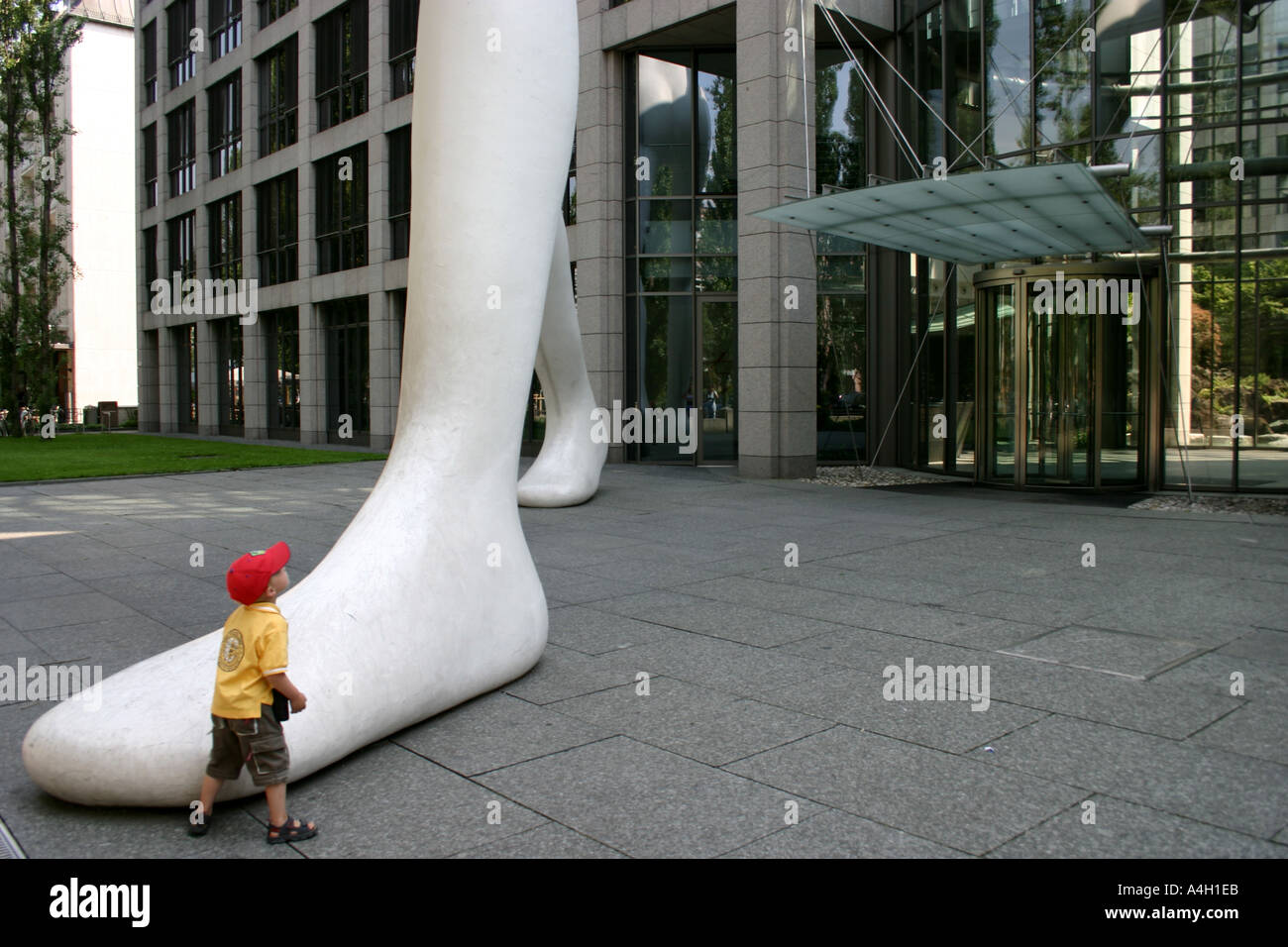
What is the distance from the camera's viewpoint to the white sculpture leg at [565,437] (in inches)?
488

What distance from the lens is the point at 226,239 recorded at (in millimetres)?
33219

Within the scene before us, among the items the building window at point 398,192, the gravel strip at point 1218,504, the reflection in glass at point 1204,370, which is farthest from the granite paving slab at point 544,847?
the building window at point 398,192

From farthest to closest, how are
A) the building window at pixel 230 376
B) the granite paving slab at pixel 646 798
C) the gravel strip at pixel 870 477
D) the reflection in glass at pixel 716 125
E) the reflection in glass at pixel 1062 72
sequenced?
the building window at pixel 230 376
the reflection in glass at pixel 716 125
the gravel strip at pixel 870 477
the reflection in glass at pixel 1062 72
the granite paving slab at pixel 646 798

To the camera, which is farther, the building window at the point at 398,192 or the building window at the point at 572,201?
the building window at the point at 398,192

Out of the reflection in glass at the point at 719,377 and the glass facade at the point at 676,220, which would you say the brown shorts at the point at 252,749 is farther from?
the glass facade at the point at 676,220

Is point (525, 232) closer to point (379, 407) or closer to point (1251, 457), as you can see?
point (1251, 457)

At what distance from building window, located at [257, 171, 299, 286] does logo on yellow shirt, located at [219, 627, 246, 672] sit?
90.9ft

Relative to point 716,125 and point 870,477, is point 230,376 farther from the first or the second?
point 870,477

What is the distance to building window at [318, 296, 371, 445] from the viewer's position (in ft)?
87.6

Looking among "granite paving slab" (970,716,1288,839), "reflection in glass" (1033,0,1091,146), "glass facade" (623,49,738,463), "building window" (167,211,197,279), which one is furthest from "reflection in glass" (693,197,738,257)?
"building window" (167,211,197,279)

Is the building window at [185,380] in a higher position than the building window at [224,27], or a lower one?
lower

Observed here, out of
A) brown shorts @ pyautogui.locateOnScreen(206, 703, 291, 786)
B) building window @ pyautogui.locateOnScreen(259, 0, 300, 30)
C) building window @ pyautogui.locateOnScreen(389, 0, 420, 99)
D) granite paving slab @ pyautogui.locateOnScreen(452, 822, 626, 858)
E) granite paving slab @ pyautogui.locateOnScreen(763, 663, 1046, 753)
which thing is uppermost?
building window @ pyautogui.locateOnScreen(259, 0, 300, 30)

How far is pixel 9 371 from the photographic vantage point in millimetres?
31594

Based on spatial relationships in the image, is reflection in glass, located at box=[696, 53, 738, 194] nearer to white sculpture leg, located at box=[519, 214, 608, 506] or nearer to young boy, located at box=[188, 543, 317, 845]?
white sculpture leg, located at box=[519, 214, 608, 506]
